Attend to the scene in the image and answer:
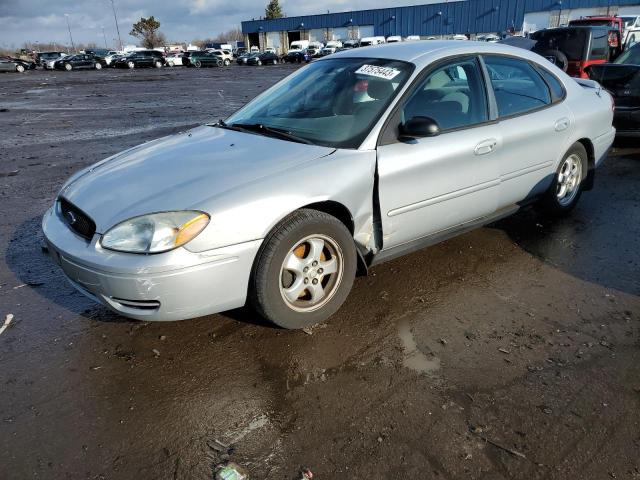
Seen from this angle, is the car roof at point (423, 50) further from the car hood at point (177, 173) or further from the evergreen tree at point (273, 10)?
the evergreen tree at point (273, 10)

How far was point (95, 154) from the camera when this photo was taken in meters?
8.02

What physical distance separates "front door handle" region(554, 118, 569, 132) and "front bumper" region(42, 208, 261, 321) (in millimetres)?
3000

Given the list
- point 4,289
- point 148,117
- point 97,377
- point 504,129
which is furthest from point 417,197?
point 148,117

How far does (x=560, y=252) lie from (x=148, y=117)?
10.5m

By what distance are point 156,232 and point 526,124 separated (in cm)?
299

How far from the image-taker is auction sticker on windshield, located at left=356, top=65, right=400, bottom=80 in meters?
3.44

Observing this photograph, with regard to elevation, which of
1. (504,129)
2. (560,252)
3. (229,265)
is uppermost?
(504,129)

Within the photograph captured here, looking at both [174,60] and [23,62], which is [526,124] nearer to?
[23,62]

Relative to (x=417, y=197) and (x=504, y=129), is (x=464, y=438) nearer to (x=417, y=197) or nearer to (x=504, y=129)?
(x=417, y=197)

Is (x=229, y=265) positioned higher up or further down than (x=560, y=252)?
higher up

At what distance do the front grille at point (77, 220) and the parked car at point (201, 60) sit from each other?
47.7 m

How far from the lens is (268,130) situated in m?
3.51

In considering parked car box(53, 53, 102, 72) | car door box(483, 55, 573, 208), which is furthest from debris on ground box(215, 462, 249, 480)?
parked car box(53, 53, 102, 72)

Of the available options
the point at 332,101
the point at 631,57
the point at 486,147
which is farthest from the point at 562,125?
the point at 631,57
